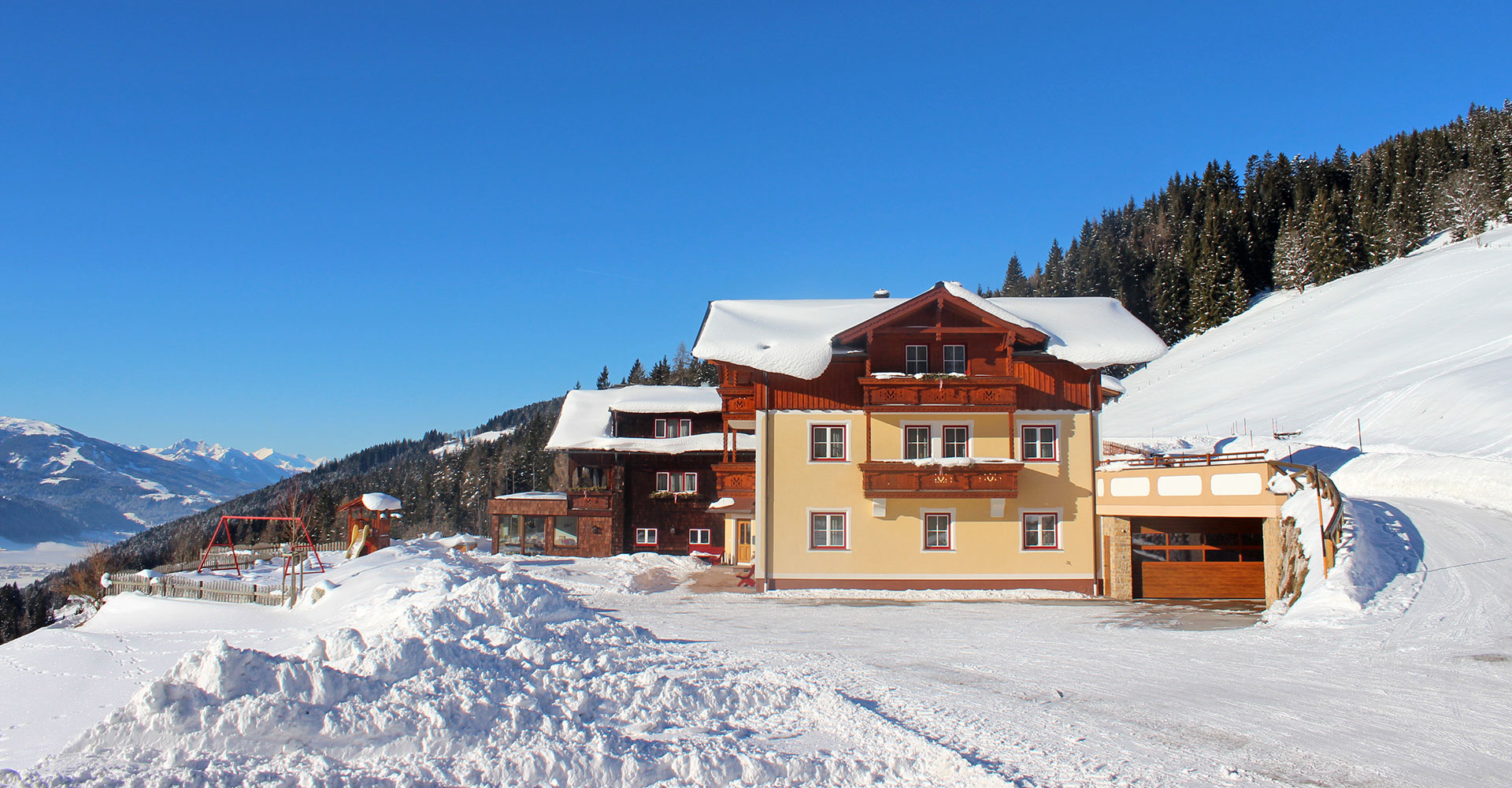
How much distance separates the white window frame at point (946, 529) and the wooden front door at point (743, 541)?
12286 millimetres

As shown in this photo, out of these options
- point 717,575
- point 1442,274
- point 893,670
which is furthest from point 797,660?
point 1442,274

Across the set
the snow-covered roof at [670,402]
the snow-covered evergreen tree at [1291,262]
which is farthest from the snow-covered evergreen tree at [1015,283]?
the snow-covered roof at [670,402]

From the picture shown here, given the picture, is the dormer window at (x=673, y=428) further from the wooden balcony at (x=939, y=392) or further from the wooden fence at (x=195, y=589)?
the wooden fence at (x=195, y=589)

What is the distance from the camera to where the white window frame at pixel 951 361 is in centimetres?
2770

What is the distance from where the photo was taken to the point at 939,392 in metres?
26.5

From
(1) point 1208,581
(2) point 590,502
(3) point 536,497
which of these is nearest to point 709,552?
(2) point 590,502

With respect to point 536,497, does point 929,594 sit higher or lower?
lower

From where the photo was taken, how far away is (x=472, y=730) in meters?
8.73

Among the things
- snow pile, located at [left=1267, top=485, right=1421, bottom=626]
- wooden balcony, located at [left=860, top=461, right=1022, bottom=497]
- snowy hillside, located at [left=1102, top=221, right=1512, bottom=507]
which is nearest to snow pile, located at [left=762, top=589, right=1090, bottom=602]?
wooden balcony, located at [left=860, top=461, right=1022, bottom=497]

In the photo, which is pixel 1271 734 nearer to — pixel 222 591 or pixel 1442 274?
pixel 222 591

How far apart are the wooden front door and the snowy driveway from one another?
50.0ft

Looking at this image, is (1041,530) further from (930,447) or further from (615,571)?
(615,571)

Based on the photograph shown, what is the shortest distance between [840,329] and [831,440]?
145 inches

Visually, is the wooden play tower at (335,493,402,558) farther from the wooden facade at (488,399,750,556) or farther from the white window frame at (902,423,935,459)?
the white window frame at (902,423,935,459)
